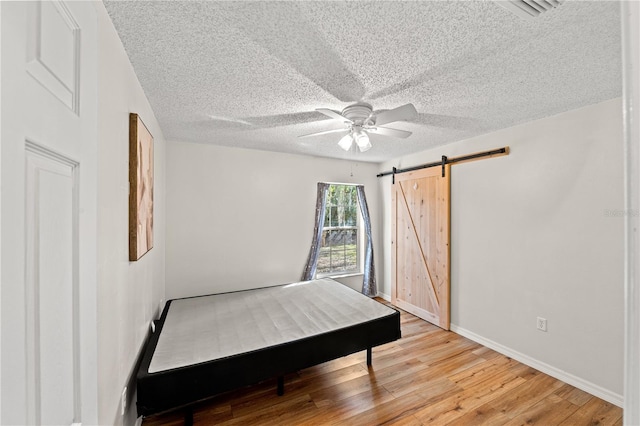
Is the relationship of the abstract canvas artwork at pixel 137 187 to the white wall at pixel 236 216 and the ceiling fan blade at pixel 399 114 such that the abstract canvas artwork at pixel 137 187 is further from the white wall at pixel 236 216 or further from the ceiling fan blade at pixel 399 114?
the ceiling fan blade at pixel 399 114

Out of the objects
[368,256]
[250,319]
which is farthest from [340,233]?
[250,319]

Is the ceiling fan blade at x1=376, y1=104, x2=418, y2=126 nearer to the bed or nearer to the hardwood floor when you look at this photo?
the bed

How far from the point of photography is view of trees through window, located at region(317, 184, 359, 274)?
4.33 meters

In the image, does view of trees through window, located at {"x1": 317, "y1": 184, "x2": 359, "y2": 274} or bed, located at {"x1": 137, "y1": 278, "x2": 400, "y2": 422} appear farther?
Answer: view of trees through window, located at {"x1": 317, "y1": 184, "x2": 359, "y2": 274}

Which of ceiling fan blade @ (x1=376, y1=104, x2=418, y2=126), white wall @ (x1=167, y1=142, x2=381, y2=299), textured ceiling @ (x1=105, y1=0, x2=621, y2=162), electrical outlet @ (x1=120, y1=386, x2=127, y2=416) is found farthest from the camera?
white wall @ (x1=167, y1=142, x2=381, y2=299)

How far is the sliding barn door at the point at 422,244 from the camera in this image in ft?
11.0

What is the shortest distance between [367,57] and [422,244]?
9.37 feet

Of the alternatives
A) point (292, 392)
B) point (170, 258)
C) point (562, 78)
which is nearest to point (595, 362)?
point (562, 78)

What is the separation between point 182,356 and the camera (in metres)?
1.75

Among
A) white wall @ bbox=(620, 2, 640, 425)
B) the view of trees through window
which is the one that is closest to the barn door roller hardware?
the view of trees through window

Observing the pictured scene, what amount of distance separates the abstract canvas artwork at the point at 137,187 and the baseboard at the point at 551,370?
3.52m

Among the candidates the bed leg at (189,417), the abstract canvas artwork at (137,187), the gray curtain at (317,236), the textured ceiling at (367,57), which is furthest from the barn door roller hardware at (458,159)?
the bed leg at (189,417)

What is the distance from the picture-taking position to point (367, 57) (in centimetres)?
147

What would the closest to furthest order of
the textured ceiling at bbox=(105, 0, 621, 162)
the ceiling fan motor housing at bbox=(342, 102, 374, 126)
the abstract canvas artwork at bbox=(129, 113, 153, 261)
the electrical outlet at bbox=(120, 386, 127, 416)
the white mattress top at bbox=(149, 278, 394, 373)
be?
the textured ceiling at bbox=(105, 0, 621, 162) < the electrical outlet at bbox=(120, 386, 127, 416) < the abstract canvas artwork at bbox=(129, 113, 153, 261) < the white mattress top at bbox=(149, 278, 394, 373) < the ceiling fan motor housing at bbox=(342, 102, 374, 126)
